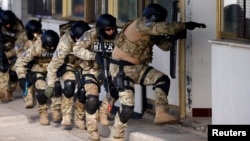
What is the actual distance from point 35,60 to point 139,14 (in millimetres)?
1809

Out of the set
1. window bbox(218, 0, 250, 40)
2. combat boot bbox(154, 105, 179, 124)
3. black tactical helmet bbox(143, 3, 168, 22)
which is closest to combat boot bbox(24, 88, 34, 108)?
combat boot bbox(154, 105, 179, 124)

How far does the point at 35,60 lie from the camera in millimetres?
14078

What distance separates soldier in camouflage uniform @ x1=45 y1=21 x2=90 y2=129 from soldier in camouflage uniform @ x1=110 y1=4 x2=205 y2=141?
55.1 inches

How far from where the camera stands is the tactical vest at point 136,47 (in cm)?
1141

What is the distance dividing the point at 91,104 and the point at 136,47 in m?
1.13

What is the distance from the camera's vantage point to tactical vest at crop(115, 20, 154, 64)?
449 inches

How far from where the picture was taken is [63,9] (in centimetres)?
1680

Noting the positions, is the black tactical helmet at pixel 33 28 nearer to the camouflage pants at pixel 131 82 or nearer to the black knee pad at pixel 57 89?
the black knee pad at pixel 57 89

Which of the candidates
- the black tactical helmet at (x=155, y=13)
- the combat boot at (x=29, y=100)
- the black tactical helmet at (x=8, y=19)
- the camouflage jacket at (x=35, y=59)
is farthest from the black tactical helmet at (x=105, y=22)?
the black tactical helmet at (x=8, y=19)

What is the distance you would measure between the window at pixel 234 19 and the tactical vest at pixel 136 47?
4.15 feet

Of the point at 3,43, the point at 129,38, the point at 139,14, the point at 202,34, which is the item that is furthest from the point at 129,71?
the point at 3,43

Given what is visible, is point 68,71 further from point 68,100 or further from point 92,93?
point 92,93

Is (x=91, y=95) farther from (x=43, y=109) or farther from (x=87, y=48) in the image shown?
(x=43, y=109)

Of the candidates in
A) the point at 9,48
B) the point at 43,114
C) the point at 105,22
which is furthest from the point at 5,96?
the point at 105,22
